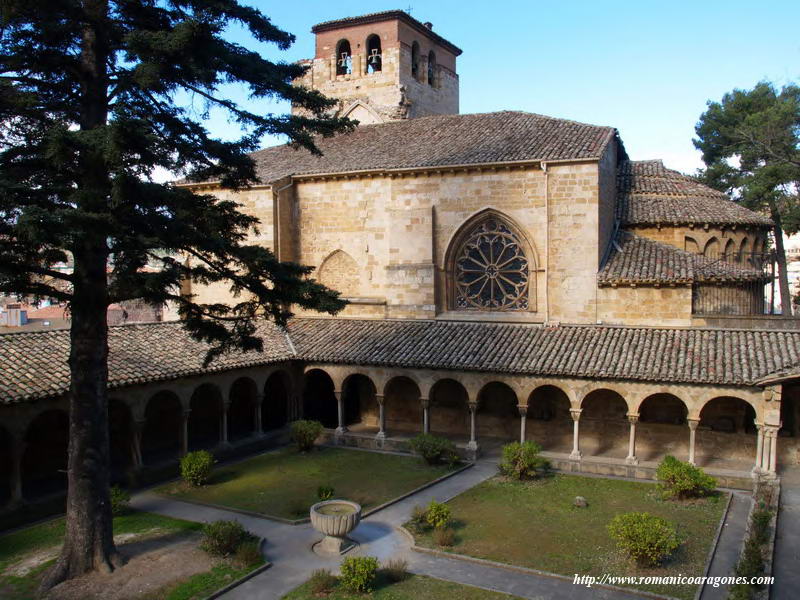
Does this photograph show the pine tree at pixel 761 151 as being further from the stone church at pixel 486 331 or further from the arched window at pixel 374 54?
the arched window at pixel 374 54

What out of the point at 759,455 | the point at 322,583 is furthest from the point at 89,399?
the point at 759,455

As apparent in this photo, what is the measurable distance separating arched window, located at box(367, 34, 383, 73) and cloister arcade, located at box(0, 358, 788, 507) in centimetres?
1703

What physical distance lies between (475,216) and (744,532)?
13.7 metres

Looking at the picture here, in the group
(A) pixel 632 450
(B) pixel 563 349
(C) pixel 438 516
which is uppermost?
(B) pixel 563 349

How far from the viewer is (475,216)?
24.8 metres

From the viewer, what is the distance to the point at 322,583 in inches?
495

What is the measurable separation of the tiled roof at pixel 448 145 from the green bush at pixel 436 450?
9.92 metres

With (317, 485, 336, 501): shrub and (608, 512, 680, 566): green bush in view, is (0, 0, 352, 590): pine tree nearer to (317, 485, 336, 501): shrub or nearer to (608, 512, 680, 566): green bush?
(317, 485, 336, 501): shrub

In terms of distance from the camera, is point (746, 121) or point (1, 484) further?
point (746, 121)

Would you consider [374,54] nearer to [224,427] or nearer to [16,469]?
[224,427]

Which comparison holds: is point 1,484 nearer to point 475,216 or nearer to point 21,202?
point 21,202

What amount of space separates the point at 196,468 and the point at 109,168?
387 inches

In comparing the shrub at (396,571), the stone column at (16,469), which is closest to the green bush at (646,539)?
the shrub at (396,571)

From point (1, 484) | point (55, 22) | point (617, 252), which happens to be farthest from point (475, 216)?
point (1, 484)
